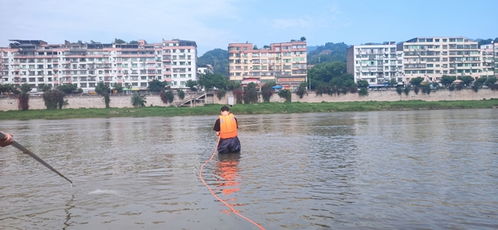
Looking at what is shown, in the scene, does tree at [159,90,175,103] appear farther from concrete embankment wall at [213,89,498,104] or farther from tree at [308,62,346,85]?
tree at [308,62,346,85]

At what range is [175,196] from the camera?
30.2 feet


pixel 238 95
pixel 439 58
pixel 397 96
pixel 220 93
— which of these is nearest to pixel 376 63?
pixel 439 58

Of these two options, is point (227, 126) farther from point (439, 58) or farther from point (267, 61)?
point (439, 58)

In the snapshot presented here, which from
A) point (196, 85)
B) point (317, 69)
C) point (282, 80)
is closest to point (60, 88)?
point (196, 85)

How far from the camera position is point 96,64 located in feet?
400

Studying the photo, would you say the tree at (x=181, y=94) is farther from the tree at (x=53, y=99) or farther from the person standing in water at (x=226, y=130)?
the person standing in water at (x=226, y=130)

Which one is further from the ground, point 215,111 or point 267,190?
point 267,190

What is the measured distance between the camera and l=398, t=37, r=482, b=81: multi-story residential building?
123125mm

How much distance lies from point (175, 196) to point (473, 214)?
5.23 metres

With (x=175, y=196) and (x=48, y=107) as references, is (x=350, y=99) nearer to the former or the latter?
(x=48, y=107)

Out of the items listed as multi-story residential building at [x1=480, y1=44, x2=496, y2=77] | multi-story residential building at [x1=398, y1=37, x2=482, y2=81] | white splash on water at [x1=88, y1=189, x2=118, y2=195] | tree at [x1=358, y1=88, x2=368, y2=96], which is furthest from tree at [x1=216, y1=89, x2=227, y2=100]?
white splash on water at [x1=88, y1=189, x2=118, y2=195]

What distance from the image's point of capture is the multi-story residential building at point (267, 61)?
128 m

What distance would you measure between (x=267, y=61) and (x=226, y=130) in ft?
378

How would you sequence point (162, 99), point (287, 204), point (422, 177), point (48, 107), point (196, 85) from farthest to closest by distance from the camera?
point (196, 85) < point (162, 99) < point (48, 107) < point (422, 177) < point (287, 204)
